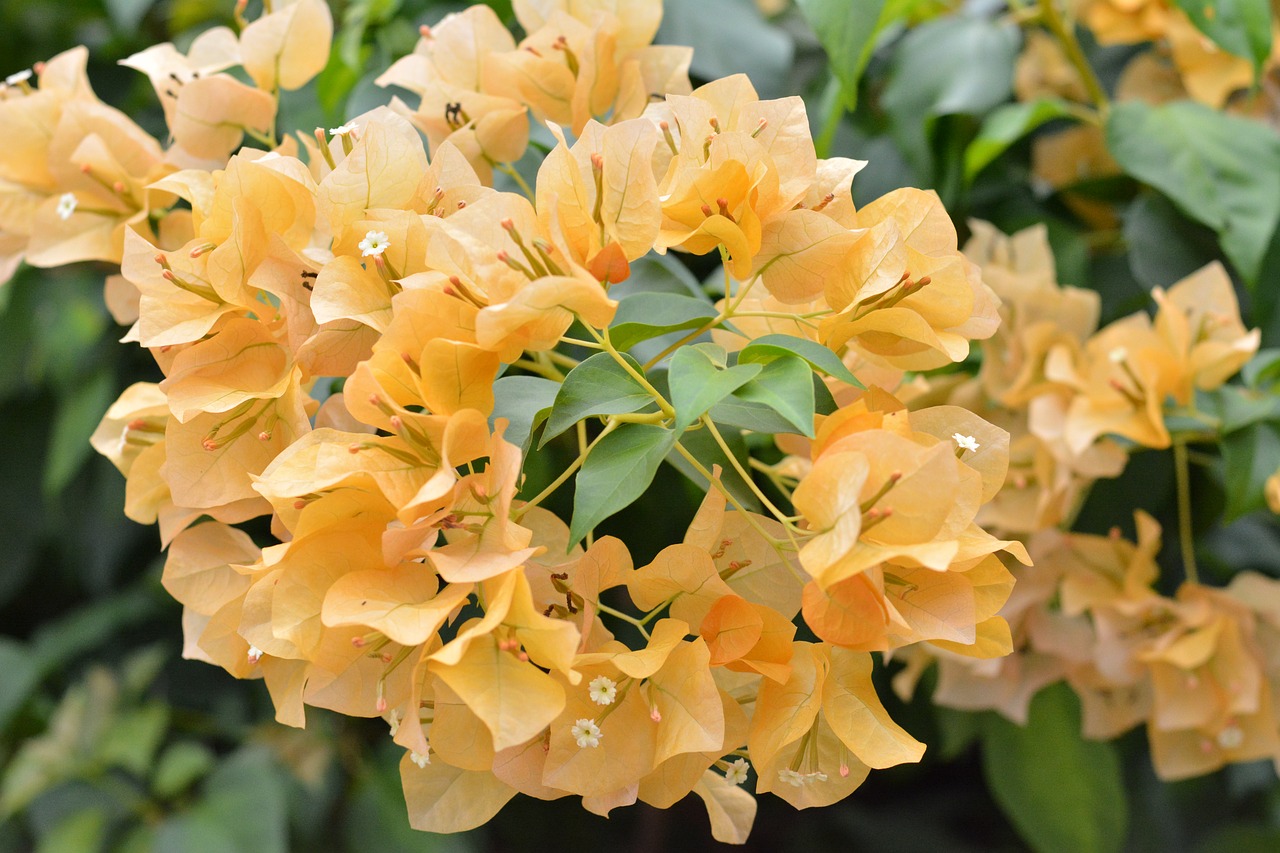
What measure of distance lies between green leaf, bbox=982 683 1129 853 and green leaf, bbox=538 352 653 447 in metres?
0.50

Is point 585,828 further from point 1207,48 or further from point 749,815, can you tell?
point 1207,48

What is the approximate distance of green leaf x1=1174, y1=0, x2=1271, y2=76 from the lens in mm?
599

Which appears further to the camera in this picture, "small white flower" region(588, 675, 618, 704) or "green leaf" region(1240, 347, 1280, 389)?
"green leaf" region(1240, 347, 1280, 389)

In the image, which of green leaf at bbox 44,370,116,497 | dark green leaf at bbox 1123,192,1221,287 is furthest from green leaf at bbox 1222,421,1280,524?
green leaf at bbox 44,370,116,497

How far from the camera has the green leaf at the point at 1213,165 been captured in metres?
0.62

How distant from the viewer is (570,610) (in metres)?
0.35

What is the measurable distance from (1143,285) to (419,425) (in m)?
0.53

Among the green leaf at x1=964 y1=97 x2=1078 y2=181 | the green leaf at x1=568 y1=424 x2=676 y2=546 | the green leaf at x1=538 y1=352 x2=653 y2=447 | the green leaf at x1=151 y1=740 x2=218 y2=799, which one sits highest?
the green leaf at x1=538 y1=352 x2=653 y2=447

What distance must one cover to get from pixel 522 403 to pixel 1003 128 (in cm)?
41

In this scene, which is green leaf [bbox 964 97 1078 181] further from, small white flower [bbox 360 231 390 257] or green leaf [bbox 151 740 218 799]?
green leaf [bbox 151 740 218 799]

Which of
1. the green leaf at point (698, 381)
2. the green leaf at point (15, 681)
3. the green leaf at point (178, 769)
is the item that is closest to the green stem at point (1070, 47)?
the green leaf at point (698, 381)

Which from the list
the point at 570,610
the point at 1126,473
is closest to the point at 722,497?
the point at 570,610

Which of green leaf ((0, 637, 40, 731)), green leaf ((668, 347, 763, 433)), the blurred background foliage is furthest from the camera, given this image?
green leaf ((0, 637, 40, 731))

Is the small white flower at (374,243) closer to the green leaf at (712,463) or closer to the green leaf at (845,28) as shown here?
the green leaf at (712,463)
